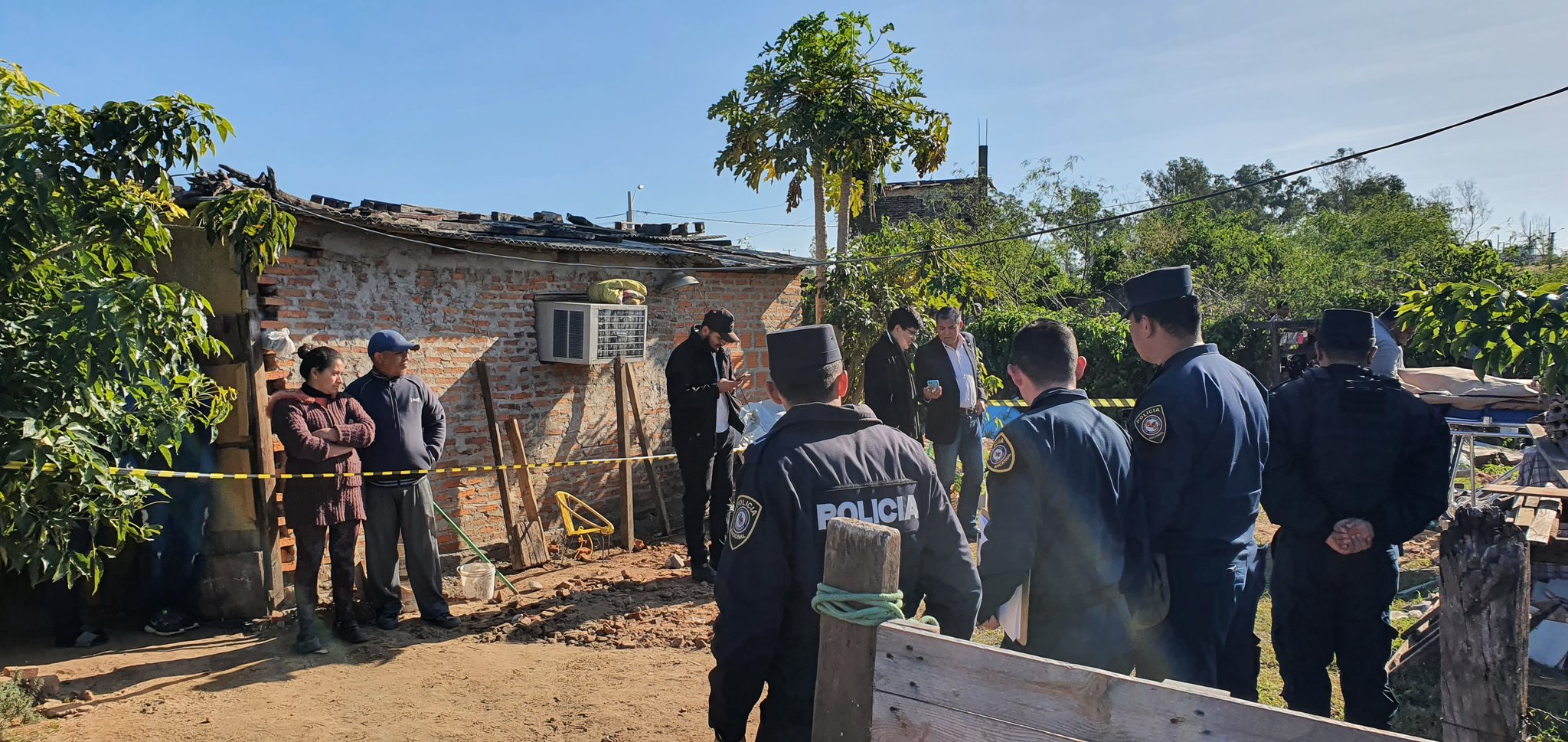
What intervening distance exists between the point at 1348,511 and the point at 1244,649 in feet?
2.38

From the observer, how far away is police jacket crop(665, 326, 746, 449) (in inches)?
273

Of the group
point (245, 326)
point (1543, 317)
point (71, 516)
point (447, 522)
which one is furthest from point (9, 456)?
point (1543, 317)

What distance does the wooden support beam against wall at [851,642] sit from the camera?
2057 millimetres

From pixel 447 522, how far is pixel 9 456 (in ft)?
11.4

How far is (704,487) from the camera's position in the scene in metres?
7.02

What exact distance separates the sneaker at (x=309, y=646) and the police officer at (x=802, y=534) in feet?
12.5

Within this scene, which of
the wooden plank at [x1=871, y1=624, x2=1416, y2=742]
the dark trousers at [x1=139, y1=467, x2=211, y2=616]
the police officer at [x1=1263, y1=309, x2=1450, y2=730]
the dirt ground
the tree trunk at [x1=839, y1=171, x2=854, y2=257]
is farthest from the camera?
the tree trunk at [x1=839, y1=171, x2=854, y2=257]

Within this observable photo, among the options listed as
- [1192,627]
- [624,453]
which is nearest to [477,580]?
[624,453]

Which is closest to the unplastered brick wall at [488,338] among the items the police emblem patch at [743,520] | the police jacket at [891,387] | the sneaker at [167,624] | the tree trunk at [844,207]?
the tree trunk at [844,207]

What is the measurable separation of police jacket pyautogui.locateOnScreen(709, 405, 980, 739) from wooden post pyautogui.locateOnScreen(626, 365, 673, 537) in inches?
233

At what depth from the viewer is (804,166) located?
9.98 m

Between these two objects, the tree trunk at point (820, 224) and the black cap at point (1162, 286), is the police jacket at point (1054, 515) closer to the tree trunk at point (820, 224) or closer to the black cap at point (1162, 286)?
the black cap at point (1162, 286)

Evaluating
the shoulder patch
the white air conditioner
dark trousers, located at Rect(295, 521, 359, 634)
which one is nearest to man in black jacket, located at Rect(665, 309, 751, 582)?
the white air conditioner

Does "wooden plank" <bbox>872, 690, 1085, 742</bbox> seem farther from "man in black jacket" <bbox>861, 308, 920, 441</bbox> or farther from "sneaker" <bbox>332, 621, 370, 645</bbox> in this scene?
"man in black jacket" <bbox>861, 308, 920, 441</bbox>
